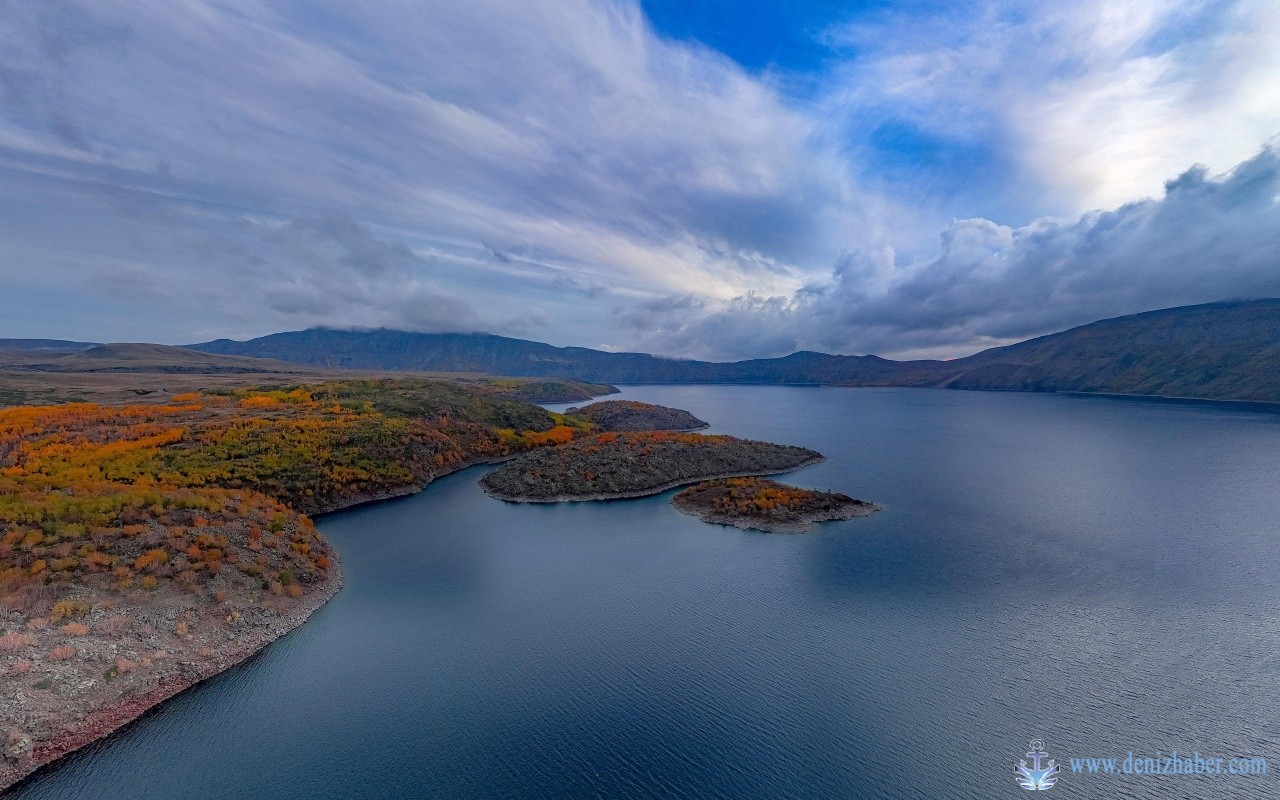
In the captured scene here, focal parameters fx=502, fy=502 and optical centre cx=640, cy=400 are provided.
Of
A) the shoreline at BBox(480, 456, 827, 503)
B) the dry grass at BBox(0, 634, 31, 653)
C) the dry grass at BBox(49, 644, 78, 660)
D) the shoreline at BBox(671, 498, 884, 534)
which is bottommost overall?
the shoreline at BBox(480, 456, 827, 503)

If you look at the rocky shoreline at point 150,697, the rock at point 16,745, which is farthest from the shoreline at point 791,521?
the rock at point 16,745

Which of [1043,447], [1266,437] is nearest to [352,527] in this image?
[1043,447]

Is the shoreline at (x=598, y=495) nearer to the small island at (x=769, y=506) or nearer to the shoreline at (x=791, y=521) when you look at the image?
the small island at (x=769, y=506)

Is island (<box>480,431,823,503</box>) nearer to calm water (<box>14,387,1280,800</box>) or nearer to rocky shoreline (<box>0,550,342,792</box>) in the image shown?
calm water (<box>14,387,1280,800</box>)

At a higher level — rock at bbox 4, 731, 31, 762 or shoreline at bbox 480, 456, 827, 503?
rock at bbox 4, 731, 31, 762

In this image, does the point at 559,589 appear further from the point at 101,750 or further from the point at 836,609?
the point at 101,750

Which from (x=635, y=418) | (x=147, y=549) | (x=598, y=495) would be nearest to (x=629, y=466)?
(x=598, y=495)

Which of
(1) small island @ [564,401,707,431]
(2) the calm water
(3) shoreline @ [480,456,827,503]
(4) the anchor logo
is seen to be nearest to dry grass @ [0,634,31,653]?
(2) the calm water
